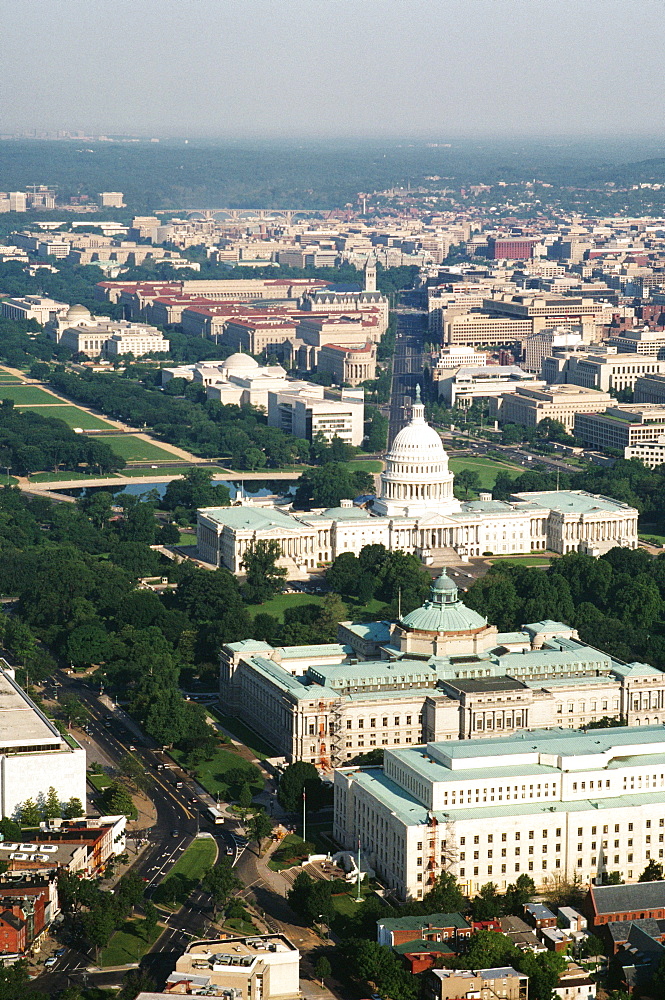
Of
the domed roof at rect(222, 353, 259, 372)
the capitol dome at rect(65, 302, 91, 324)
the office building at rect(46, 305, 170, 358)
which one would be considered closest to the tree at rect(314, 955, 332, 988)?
the domed roof at rect(222, 353, 259, 372)

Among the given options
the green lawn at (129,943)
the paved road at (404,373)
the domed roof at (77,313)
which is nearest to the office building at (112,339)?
the domed roof at (77,313)

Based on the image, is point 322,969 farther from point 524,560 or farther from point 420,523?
point 420,523

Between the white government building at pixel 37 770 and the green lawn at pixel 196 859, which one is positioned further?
the white government building at pixel 37 770

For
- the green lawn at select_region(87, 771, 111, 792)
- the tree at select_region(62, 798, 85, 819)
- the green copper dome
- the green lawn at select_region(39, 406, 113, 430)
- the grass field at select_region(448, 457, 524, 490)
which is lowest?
the green lawn at select_region(39, 406, 113, 430)

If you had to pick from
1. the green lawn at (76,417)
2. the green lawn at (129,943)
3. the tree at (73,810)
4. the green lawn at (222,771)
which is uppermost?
the tree at (73,810)

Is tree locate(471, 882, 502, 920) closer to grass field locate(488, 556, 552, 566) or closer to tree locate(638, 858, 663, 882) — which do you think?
tree locate(638, 858, 663, 882)

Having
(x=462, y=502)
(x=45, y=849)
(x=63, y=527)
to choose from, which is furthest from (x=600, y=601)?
(x=45, y=849)

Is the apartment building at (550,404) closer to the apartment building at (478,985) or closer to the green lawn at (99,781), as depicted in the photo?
the green lawn at (99,781)
